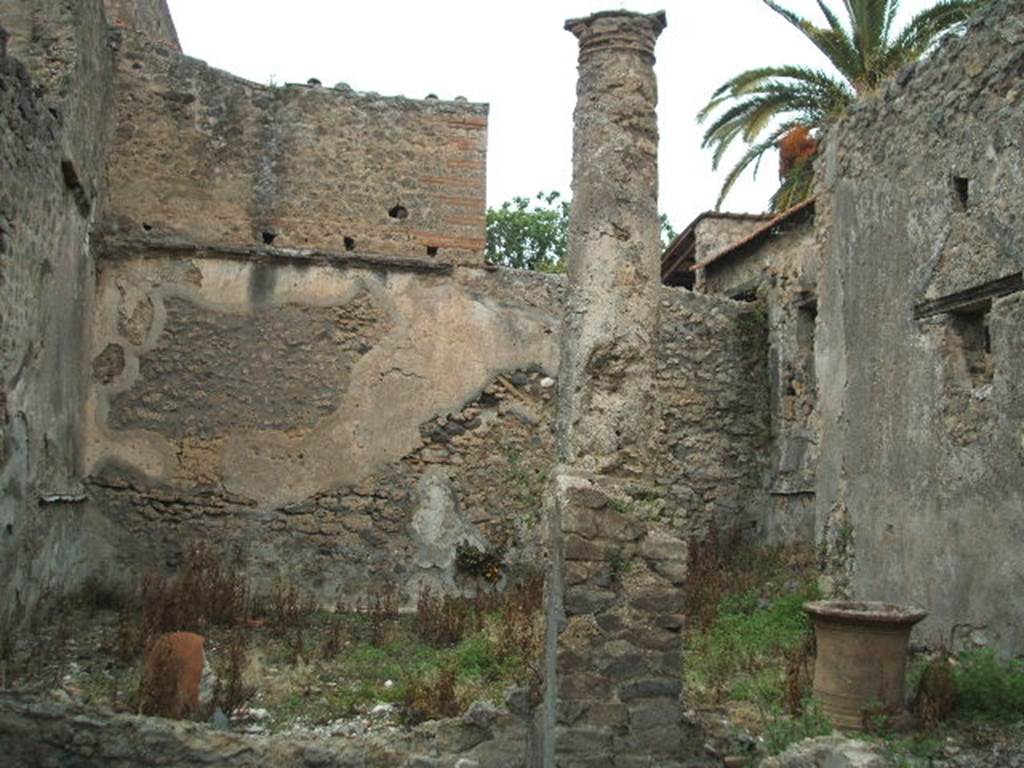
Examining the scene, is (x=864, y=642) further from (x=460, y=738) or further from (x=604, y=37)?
(x=604, y=37)

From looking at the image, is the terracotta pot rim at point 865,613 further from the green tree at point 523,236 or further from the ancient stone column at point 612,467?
the green tree at point 523,236

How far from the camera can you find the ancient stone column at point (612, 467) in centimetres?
514

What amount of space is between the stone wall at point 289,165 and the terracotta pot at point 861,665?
592 centimetres

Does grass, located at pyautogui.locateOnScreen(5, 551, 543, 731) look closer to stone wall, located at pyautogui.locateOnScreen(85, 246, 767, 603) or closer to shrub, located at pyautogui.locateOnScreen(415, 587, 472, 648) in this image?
shrub, located at pyautogui.locateOnScreen(415, 587, 472, 648)

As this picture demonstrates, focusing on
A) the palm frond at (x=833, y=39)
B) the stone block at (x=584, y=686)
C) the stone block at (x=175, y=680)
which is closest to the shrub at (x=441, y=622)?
the stone block at (x=175, y=680)

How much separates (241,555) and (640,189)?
5823 millimetres

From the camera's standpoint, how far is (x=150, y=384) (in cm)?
995

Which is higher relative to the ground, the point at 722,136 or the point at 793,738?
the point at 722,136

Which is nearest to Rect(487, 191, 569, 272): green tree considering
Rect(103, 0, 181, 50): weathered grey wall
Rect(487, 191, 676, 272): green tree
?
Rect(487, 191, 676, 272): green tree

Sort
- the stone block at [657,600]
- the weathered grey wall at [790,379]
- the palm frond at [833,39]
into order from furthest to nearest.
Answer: the palm frond at [833,39]
the weathered grey wall at [790,379]
the stone block at [657,600]

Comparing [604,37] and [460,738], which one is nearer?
[460,738]

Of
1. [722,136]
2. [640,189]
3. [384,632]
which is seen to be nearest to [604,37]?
[640,189]

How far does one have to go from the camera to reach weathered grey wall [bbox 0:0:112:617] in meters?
7.26

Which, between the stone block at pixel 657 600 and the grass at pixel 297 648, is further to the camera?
the grass at pixel 297 648
